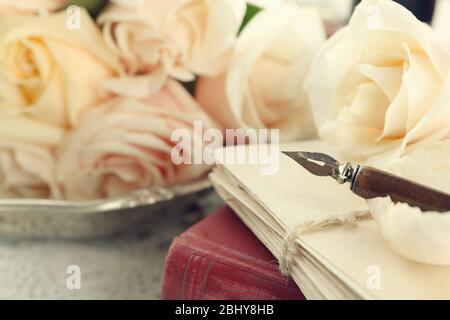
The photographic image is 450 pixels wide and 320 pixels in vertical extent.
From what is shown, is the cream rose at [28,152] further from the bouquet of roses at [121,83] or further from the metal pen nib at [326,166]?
the metal pen nib at [326,166]

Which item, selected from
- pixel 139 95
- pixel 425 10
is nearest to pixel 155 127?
pixel 139 95

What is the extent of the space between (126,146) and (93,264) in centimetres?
11

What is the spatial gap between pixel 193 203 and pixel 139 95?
0.42ft

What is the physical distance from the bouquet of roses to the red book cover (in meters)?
0.10

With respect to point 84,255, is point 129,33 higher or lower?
higher

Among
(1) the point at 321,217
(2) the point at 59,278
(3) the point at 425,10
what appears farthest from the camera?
(3) the point at 425,10

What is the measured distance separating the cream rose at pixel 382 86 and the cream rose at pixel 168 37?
0.10 metres

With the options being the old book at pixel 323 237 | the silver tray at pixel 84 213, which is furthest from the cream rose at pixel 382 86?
the silver tray at pixel 84 213

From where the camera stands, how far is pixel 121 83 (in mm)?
446

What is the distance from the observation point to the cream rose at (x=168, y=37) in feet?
1.41

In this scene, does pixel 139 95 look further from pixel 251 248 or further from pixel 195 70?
pixel 251 248

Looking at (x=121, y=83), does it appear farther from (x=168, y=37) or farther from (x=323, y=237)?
(x=323, y=237)

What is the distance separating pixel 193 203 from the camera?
1.68 feet

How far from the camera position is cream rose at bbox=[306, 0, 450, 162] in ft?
1.10
